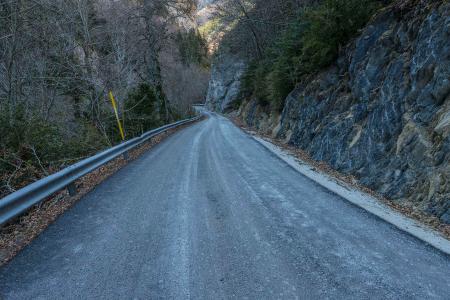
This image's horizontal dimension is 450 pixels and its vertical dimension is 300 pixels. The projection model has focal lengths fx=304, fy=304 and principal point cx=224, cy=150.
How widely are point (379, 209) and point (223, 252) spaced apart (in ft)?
9.92

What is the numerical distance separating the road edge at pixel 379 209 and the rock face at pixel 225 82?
51130mm

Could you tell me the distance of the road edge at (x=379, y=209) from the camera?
3998mm

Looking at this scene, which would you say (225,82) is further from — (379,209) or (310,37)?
(379,209)

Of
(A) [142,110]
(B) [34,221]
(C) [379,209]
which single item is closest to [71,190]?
(B) [34,221]

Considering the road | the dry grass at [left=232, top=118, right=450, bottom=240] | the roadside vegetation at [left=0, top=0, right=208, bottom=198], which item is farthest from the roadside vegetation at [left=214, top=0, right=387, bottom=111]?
the roadside vegetation at [left=0, top=0, right=208, bottom=198]

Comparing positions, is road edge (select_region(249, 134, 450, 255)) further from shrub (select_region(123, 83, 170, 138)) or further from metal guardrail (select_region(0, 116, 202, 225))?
shrub (select_region(123, 83, 170, 138))

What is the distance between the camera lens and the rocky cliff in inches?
216

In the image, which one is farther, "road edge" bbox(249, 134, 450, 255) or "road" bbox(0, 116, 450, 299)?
"road edge" bbox(249, 134, 450, 255)

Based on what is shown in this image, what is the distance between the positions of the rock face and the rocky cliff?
47.7 m

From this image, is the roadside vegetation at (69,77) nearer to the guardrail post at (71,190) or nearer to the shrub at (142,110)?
the shrub at (142,110)

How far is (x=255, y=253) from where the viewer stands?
3549 mm

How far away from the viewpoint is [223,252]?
3.59m

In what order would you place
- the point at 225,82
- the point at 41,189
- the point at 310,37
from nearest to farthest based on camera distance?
the point at 41,189, the point at 310,37, the point at 225,82

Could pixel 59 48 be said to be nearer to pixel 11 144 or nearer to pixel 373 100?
pixel 11 144
